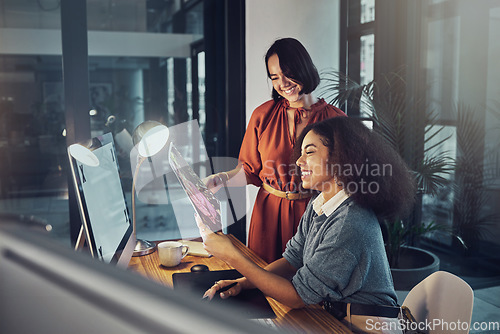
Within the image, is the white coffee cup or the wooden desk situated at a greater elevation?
the white coffee cup

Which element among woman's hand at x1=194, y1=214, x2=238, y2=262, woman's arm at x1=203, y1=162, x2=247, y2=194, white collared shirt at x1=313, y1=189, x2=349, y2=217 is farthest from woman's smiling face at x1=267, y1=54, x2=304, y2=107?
woman's hand at x1=194, y1=214, x2=238, y2=262

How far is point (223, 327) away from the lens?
0.15 metres

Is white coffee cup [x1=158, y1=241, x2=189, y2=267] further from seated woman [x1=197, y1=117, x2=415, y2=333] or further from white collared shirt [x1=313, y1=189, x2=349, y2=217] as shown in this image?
white collared shirt [x1=313, y1=189, x2=349, y2=217]

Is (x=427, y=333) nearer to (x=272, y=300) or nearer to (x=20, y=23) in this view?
(x=272, y=300)

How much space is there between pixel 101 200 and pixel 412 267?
2.50 meters

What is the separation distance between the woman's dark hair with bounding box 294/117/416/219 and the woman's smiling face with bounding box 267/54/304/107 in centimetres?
68

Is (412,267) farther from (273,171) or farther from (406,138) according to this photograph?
(273,171)

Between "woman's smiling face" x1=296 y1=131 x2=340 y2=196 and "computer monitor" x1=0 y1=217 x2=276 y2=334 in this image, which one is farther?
"woman's smiling face" x1=296 y1=131 x2=340 y2=196

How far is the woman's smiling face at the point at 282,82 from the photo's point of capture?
225cm

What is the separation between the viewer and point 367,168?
145cm

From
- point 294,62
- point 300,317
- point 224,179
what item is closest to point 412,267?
point 224,179

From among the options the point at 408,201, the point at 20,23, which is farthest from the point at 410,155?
the point at 20,23

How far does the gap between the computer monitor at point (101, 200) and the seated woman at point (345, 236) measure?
266 millimetres

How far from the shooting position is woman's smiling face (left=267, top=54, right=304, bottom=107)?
88.5 inches
